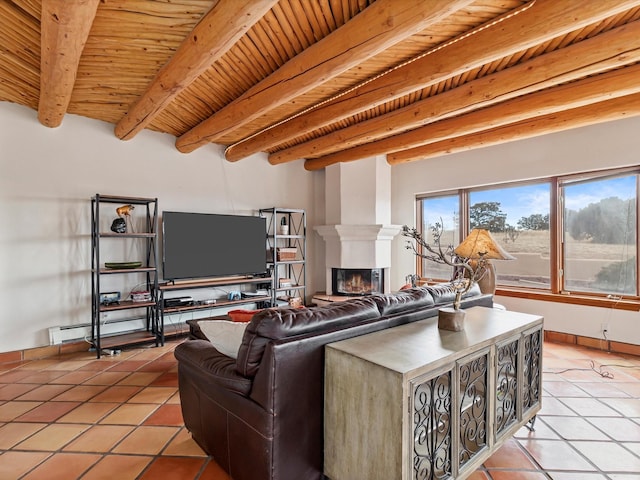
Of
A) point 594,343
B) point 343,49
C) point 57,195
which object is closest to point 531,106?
point 343,49

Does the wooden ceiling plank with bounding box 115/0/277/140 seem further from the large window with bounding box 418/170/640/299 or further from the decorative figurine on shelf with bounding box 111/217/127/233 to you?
the large window with bounding box 418/170/640/299

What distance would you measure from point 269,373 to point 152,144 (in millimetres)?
3963

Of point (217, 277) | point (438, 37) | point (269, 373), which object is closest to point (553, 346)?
point (438, 37)

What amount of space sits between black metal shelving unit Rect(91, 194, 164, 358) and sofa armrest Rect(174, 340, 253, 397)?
2.13 metres

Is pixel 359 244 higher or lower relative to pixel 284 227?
lower

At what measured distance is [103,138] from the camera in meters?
4.06

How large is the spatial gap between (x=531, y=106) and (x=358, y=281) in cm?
334

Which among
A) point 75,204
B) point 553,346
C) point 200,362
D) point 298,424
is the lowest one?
point 553,346

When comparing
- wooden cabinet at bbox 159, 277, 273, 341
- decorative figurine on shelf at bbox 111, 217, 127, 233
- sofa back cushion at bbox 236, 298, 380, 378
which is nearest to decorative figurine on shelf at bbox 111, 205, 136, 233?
decorative figurine on shelf at bbox 111, 217, 127, 233

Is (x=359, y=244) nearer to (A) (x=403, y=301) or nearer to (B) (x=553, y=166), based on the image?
(B) (x=553, y=166)

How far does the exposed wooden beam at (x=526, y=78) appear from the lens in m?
2.31

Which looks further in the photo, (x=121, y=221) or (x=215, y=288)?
(x=215, y=288)

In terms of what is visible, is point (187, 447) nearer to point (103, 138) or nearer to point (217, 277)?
point (217, 277)

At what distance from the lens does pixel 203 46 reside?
7.22 ft
